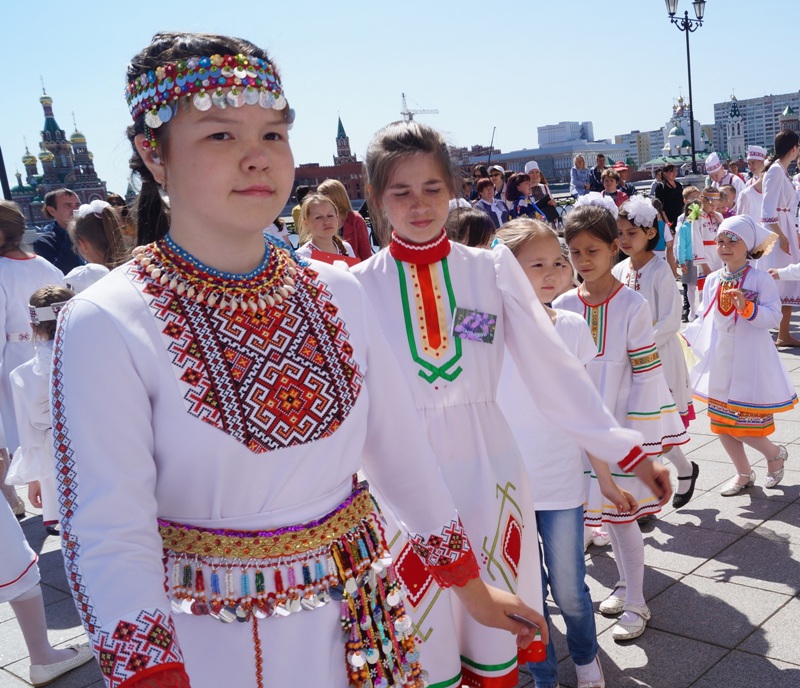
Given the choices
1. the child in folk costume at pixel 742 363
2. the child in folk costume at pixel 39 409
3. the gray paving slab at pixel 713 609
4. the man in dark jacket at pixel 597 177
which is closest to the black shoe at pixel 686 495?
the child in folk costume at pixel 742 363

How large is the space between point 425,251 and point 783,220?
8.22 meters

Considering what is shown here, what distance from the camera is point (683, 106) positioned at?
101 m

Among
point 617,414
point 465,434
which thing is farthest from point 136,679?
point 617,414

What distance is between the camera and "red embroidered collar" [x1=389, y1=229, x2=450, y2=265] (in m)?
2.70

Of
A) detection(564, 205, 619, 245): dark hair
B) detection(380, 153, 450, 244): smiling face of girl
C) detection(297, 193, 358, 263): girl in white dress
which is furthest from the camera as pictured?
detection(297, 193, 358, 263): girl in white dress

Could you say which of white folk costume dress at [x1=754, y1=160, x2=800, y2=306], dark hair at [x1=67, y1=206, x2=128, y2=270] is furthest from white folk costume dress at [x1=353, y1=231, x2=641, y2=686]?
white folk costume dress at [x1=754, y1=160, x2=800, y2=306]

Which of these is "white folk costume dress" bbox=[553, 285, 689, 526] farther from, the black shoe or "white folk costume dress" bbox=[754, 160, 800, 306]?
"white folk costume dress" bbox=[754, 160, 800, 306]

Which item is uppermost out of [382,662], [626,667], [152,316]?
[152,316]

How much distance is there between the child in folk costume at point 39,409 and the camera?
4.70m

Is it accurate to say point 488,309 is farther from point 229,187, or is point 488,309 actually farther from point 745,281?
point 745,281

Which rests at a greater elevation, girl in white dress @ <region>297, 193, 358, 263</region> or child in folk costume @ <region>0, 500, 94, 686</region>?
girl in white dress @ <region>297, 193, 358, 263</region>

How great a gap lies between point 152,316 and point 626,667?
2672 millimetres

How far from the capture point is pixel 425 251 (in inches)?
106

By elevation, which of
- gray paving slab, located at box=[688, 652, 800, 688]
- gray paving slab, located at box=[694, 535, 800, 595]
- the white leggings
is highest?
the white leggings
